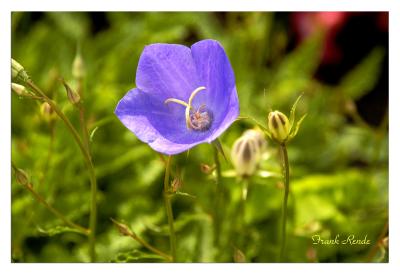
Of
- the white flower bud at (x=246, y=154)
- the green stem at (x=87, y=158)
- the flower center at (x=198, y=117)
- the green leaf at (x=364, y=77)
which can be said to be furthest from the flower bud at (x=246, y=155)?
the green leaf at (x=364, y=77)

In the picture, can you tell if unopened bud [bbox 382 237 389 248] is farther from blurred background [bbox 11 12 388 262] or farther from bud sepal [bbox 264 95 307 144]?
bud sepal [bbox 264 95 307 144]

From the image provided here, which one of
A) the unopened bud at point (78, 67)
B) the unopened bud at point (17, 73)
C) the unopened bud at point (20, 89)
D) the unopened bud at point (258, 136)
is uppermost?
the unopened bud at point (78, 67)

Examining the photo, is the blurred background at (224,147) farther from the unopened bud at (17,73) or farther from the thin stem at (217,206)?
the unopened bud at (17,73)

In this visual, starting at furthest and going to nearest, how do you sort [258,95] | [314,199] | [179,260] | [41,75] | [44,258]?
[258,95]
[41,75]
[314,199]
[44,258]
[179,260]

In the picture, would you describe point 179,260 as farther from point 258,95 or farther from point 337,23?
point 337,23

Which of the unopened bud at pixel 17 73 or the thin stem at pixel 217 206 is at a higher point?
the unopened bud at pixel 17 73

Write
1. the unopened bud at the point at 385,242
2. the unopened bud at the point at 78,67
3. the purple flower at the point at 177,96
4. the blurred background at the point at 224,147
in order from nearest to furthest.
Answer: the purple flower at the point at 177,96, the unopened bud at the point at 385,242, the unopened bud at the point at 78,67, the blurred background at the point at 224,147

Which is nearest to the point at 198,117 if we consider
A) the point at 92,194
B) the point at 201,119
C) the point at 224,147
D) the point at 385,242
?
the point at 201,119
